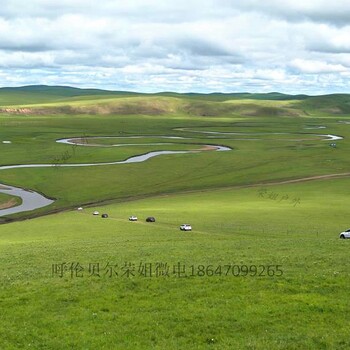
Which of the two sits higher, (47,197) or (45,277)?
(45,277)

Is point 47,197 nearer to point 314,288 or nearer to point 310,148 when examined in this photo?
point 314,288

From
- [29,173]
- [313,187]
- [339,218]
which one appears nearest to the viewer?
[339,218]

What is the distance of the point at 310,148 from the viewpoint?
18225 centimetres

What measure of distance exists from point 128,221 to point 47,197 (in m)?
44.9

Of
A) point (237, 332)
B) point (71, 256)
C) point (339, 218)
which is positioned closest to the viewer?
point (237, 332)

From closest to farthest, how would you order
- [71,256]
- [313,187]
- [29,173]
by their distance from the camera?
[71,256] → [313,187] → [29,173]

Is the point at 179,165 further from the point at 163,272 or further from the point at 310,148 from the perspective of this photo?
the point at 163,272

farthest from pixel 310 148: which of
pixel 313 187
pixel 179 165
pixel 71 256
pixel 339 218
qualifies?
pixel 71 256

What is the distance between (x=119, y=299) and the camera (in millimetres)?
23953

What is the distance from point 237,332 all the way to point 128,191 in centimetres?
8998

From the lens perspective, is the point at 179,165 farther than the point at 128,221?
Yes

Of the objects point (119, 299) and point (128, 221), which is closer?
point (119, 299)

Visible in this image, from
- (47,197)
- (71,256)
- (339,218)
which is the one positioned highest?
(71,256)

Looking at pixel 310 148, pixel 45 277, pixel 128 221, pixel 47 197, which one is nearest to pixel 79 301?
pixel 45 277
